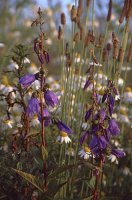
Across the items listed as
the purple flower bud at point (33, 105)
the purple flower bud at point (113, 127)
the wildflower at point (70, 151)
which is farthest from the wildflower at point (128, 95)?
the purple flower bud at point (33, 105)

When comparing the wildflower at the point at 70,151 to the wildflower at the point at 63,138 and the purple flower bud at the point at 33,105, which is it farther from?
the purple flower bud at the point at 33,105

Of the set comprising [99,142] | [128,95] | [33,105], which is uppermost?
[128,95]

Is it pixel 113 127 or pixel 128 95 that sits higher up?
pixel 128 95

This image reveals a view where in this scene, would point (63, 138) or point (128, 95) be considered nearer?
point (63, 138)

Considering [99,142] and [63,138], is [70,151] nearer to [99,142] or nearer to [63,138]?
[63,138]

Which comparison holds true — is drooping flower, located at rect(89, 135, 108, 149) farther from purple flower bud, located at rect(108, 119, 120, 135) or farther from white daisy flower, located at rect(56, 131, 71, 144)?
white daisy flower, located at rect(56, 131, 71, 144)

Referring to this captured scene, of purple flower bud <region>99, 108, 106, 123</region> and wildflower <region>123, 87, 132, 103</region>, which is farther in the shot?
wildflower <region>123, 87, 132, 103</region>

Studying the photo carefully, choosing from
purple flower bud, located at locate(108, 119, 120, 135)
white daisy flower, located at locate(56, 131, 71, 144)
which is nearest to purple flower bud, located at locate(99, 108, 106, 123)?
purple flower bud, located at locate(108, 119, 120, 135)

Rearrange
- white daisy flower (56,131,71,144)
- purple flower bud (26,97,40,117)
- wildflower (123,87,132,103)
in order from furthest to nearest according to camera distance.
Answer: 1. wildflower (123,87,132,103)
2. white daisy flower (56,131,71,144)
3. purple flower bud (26,97,40,117)

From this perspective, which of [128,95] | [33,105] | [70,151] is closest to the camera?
[33,105]

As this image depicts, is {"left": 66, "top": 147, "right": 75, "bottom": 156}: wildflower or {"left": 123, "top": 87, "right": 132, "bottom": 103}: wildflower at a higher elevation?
{"left": 123, "top": 87, "right": 132, "bottom": 103}: wildflower

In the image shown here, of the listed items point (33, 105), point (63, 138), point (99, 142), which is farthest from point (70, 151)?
point (33, 105)
